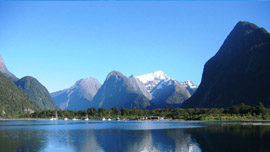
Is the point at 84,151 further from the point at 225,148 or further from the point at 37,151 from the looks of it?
the point at 225,148

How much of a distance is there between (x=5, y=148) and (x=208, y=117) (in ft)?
543

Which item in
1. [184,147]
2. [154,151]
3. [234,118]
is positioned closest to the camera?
[154,151]

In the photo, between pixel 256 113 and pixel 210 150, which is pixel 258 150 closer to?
pixel 210 150

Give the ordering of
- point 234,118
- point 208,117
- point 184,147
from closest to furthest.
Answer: point 184,147 < point 234,118 < point 208,117

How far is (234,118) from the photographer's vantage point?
185625mm

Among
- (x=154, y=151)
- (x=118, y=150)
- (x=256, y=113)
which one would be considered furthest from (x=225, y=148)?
(x=256, y=113)

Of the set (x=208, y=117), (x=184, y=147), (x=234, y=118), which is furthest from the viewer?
(x=208, y=117)

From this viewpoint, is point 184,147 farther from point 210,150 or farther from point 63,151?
point 63,151

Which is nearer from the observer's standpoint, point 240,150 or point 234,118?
point 240,150

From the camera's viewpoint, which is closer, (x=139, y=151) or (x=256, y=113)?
(x=139, y=151)

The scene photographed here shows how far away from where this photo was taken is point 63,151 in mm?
47875

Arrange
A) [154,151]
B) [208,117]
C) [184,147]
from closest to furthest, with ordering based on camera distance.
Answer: [154,151], [184,147], [208,117]

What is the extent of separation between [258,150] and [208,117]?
155m

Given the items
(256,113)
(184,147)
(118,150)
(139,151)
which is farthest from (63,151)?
(256,113)
